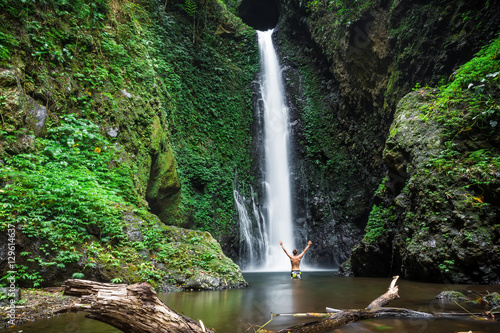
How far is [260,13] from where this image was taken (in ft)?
73.3

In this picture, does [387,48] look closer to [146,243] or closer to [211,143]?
[211,143]

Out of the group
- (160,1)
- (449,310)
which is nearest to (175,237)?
(449,310)

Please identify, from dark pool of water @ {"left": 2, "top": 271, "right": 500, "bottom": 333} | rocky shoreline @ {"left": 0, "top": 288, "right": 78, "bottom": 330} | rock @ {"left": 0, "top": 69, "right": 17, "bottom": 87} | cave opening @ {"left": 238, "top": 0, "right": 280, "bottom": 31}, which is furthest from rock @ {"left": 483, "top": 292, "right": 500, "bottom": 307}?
cave opening @ {"left": 238, "top": 0, "right": 280, "bottom": 31}

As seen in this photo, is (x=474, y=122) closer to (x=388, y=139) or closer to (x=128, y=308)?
(x=388, y=139)

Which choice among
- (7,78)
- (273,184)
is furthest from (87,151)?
(273,184)

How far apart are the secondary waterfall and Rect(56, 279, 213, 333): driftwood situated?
11085 millimetres

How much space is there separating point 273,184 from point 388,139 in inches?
287

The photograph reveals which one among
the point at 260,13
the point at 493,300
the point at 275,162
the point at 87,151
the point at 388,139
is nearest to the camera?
the point at 493,300

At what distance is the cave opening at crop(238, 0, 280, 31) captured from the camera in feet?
71.1

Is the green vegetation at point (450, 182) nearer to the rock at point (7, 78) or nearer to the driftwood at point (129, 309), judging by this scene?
the driftwood at point (129, 309)

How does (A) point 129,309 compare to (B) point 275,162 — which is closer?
(A) point 129,309

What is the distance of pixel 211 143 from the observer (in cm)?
1416

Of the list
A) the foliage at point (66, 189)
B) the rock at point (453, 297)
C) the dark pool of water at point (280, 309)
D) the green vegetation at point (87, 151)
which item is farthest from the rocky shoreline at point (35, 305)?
the rock at point (453, 297)

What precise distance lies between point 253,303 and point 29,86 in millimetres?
6135
